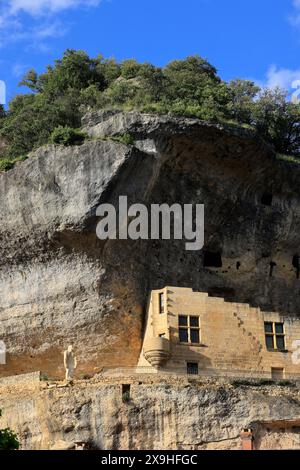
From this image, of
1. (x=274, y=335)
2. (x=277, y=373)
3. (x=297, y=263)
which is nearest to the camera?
(x=277, y=373)

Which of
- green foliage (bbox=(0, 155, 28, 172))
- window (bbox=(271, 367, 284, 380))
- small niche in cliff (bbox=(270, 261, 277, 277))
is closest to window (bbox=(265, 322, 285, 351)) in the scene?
window (bbox=(271, 367, 284, 380))

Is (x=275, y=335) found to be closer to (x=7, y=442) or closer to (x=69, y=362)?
(x=69, y=362)

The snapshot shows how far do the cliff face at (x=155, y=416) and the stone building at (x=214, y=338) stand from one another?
2.23 metres

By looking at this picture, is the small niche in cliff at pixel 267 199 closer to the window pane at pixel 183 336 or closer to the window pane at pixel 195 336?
the window pane at pixel 195 336

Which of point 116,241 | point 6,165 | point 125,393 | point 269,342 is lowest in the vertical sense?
point 125,393

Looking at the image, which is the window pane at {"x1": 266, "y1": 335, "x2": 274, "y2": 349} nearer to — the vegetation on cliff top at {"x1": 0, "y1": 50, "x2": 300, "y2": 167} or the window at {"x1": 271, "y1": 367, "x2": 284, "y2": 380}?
the window at {"x1": 271, "y1": 367, "x2": 284, "y2": 380}

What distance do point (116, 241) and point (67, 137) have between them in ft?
16.7

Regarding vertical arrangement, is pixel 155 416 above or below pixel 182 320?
below

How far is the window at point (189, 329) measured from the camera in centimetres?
4159

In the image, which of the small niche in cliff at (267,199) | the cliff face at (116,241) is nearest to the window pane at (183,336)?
the cliff face at (116,241)

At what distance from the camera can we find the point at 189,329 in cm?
4181

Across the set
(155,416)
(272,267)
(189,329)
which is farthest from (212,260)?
(155,416)
